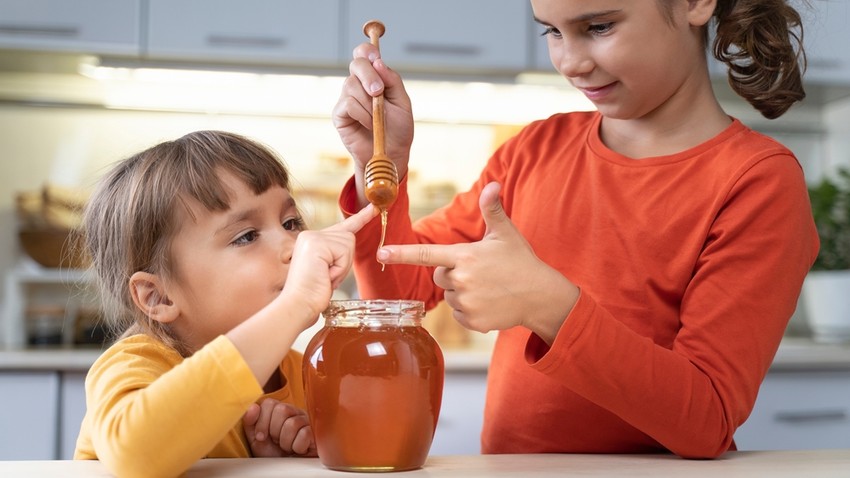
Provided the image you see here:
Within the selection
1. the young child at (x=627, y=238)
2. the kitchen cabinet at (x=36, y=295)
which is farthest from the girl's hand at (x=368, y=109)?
the kitchen cabinet at (x=36, y=295)

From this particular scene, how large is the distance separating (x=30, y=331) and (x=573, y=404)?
6.67 ft

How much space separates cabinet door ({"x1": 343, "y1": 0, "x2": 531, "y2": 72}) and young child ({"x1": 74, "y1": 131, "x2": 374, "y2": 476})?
4.94 ft

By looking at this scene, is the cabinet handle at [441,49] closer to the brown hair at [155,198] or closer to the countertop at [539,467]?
the brown hair at [155,198]

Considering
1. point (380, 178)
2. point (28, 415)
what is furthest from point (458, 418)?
point (380, 178)

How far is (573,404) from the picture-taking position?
44.1 inches

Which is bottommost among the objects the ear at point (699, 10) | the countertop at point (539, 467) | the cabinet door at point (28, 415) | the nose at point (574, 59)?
the cabinet door at point (28, 415)

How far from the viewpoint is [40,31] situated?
2.52 m

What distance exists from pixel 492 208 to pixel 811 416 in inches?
74.4

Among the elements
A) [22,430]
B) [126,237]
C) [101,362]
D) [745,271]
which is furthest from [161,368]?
Result: [22,430]

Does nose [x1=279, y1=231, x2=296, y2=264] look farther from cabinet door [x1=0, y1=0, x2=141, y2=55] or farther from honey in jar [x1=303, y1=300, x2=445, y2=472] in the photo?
cabinet door [x1=0, y1=0, x2=141, y2=55]

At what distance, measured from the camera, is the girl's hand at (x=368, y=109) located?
1.08 m

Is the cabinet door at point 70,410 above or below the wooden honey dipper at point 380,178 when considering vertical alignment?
below

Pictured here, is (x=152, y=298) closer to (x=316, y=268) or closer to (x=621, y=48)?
(x=316, y=268)

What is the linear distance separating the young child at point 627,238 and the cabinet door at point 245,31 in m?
1.41
